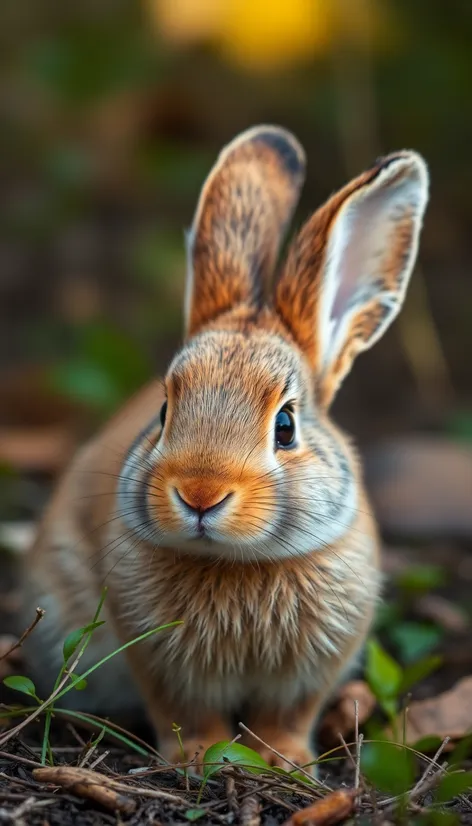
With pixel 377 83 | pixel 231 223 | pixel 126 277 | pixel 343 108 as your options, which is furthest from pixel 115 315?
pixel 231 223

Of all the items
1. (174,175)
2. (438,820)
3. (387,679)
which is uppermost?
(174,175)

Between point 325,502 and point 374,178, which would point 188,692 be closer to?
point 325,502

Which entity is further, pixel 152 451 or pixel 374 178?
Answer: pixel 374 178

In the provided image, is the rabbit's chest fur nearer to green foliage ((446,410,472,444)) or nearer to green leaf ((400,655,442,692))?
green leaf ((400,655,442,692))

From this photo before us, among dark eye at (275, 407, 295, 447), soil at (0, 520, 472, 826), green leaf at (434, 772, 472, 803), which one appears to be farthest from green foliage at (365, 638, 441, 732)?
green leaf at (434, 772, 472, 803)

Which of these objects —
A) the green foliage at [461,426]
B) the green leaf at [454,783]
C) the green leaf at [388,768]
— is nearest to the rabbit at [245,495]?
the green leaf at [388,768]

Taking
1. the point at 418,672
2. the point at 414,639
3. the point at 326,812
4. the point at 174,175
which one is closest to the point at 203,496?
the point at 326,812

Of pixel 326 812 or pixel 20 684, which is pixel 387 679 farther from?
pixel 20 684
